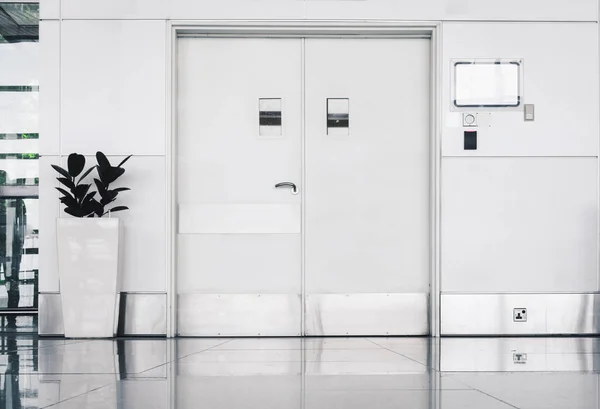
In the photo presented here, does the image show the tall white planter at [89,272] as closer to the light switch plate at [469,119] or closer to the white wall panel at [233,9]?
the white wall panel at [233,9]

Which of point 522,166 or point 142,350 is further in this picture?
point 522,166

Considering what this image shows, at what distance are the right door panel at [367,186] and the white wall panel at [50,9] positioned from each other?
6.30ft

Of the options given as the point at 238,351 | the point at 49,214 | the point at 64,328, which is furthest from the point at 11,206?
the point at 238,351

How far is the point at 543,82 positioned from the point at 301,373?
3.26m

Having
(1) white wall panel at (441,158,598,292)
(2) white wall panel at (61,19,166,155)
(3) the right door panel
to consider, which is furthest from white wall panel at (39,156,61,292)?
(1) white wall panel at (441,158,598,292)

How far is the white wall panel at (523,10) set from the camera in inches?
224

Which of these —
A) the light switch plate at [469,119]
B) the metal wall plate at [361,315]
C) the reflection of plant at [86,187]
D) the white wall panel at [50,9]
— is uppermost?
the white wall panel at [50,9]

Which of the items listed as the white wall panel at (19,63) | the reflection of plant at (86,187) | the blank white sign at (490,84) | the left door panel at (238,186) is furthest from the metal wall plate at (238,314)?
the white wall panel at (19,63)

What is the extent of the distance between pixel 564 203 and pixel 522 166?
0.43 m

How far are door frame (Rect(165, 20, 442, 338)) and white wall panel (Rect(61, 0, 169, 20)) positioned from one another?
0.47ft

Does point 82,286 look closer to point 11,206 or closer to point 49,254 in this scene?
point 49,254

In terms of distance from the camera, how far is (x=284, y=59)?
5797 millimetres

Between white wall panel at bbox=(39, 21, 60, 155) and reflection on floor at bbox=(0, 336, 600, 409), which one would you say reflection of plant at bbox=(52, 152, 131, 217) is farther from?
reflection on floor at bbox=(0, 336, 600, 409)

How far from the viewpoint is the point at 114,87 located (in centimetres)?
563
